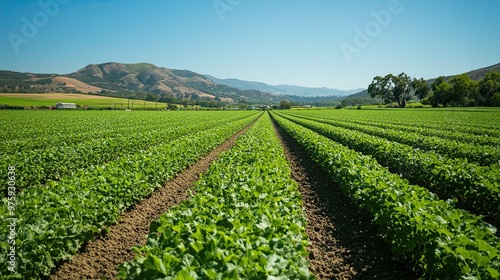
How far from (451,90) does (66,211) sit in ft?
350

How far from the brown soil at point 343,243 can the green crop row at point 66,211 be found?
16.3ft

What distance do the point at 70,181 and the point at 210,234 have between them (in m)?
5.46

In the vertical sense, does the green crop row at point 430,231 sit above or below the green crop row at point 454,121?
below

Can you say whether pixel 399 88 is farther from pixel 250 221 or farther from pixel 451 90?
pixel 250 221

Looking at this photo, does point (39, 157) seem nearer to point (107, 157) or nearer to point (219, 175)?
point (107, 157)

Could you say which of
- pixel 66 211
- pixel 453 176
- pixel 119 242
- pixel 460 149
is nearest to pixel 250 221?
pixel 66 211

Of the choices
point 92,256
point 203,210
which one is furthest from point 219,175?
point 92,256

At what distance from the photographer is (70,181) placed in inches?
285

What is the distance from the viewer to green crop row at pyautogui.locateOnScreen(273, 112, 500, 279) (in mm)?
3744

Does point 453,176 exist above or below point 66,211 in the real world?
above

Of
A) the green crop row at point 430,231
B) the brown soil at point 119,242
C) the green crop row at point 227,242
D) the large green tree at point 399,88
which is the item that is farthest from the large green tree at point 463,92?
the green crop row at point 227,242

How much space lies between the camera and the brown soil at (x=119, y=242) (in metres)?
5.39

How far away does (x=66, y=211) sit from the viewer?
18.2 ft

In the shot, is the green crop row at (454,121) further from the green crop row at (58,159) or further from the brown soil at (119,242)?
the green crop row at (58,159)
